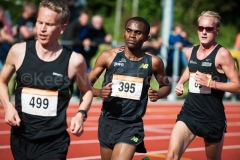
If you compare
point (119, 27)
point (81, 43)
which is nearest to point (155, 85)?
point (81, 43)

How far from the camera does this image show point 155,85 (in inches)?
668

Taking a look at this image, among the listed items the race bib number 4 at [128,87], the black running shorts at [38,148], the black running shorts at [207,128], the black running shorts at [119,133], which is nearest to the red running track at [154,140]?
the black running shorts at [207,128]

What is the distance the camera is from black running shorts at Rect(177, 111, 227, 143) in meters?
6.30

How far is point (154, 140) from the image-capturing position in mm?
9695

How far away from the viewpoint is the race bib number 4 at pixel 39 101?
466cm

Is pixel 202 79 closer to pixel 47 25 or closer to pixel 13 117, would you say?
pixel 47 25

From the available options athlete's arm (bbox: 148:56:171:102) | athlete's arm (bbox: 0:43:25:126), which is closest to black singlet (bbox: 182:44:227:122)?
athlete's arm (bbox: 148:56:171:102)

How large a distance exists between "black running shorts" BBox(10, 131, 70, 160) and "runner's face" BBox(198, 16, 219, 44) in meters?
2.61

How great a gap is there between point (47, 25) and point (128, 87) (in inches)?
63.2

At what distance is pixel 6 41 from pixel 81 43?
2083mm

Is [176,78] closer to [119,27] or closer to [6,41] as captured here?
[6,41]

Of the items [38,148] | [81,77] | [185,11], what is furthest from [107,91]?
[185,11]

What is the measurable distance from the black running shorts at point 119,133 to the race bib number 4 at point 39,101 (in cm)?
128

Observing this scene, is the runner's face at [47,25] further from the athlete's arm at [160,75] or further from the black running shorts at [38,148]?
the athlete's arm at [160,75]
